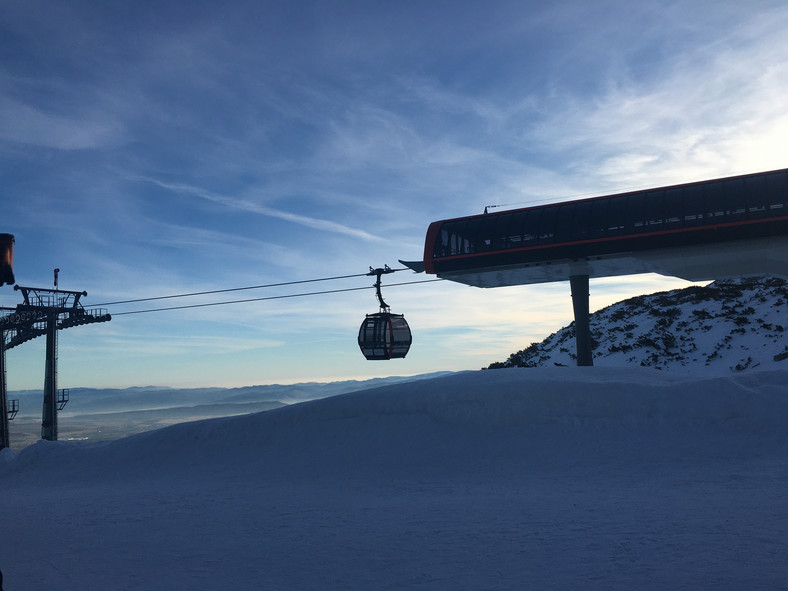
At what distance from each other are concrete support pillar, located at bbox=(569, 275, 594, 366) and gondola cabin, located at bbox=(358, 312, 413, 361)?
7.99 m

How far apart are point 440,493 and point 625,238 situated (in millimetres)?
12876

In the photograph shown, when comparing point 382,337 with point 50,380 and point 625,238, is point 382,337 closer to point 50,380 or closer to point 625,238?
point 625,238

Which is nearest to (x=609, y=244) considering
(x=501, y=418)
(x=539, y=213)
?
(x=539, y=213)

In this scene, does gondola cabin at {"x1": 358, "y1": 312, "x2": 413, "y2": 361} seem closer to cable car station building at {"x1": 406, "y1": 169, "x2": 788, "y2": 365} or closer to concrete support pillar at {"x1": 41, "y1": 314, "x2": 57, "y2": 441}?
cable car station building at {"x1": 406, "y1": 169, "x2": 788, "y2": 365}

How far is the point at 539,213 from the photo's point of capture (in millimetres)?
22844

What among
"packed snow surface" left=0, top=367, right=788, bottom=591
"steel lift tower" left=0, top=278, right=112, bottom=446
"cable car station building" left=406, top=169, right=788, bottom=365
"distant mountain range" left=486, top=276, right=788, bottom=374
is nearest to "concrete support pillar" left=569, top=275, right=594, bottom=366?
"cable car station building" left=406, top=169, right=788, bottom=365

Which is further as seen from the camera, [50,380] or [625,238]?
[50,380]

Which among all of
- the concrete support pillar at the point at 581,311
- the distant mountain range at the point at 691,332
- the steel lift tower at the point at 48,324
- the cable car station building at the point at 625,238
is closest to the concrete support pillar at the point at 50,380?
the steel lift tower at the point at 48,324

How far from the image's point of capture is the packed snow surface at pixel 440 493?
24.5 ft

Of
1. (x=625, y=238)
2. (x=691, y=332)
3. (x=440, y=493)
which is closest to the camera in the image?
(x=440, y=493)

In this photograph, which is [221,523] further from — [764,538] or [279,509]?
[764,538]

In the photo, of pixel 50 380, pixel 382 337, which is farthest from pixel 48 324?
pixel 382 337

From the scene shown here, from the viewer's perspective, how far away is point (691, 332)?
34.5 m

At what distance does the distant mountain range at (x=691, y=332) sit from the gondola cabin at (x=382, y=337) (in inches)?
636
